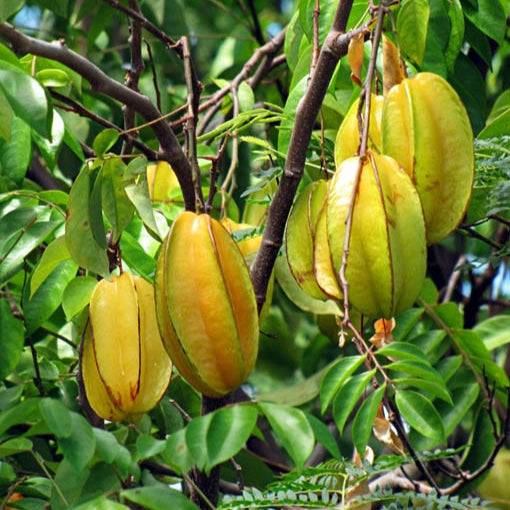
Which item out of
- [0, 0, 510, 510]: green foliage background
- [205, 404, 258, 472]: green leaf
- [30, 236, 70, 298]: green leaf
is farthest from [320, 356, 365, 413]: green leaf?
[30, 236, 70, 298]: green leaf

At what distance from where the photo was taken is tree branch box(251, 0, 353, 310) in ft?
3.81

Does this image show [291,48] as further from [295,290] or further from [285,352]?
[285,352]

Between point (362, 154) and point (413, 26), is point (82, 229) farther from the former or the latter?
point (413, 26)

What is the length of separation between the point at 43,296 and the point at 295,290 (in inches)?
15.3

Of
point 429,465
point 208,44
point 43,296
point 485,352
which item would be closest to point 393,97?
point 43,296

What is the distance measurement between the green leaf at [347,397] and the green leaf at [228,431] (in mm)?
112

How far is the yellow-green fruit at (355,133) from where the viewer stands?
3.84 ft

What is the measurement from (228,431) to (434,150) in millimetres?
372

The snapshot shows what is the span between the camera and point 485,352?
1.78 metres

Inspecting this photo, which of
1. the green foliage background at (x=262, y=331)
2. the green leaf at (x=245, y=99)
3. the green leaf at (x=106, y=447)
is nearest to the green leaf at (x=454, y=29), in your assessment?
the green foliage background at (x=262, y=331)

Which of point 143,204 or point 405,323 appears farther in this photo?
point 405,323

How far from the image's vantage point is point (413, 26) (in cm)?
121

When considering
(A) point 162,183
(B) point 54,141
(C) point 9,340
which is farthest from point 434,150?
(A) point 162,183

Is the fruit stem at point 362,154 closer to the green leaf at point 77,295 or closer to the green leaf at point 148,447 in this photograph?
the green leaf at point 148,447
